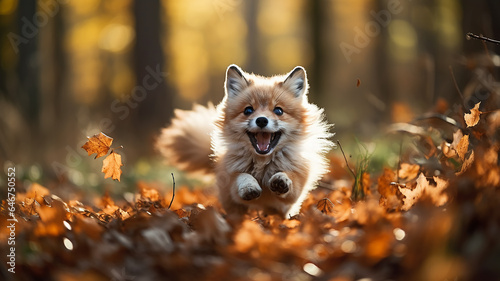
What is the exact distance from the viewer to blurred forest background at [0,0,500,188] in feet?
24.8

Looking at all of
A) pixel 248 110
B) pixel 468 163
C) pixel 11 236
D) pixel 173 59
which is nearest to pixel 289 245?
pixel 11 236

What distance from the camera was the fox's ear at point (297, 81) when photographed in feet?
14.4

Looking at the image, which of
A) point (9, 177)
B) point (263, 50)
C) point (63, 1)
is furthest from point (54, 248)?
point (263, 50)

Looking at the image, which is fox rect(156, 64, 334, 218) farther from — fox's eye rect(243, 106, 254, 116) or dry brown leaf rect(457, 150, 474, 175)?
Result: dry brown leaf rect(457, 150, 474, 175)

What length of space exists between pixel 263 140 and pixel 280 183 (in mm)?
489

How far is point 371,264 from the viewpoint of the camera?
2137 millimetres

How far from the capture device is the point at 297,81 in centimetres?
445

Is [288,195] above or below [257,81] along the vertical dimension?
below

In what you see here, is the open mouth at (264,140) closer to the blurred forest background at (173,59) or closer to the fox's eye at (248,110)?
the fox's eye at (248,110)

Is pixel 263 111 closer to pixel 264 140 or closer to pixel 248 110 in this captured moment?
pixel 248 110

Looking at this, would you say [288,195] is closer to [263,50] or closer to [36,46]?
[36,46]

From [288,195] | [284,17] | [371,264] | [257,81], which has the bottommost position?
[371,264]

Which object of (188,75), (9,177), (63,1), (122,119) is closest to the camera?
(9,177)

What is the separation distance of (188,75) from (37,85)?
65.1ft
